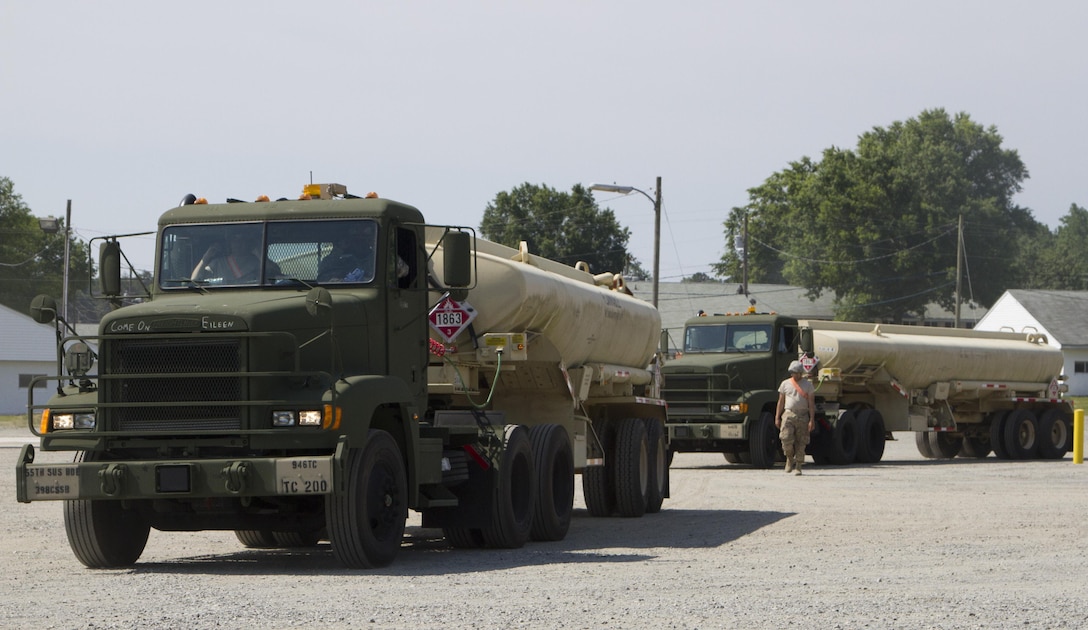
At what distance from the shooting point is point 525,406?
55.7 ft

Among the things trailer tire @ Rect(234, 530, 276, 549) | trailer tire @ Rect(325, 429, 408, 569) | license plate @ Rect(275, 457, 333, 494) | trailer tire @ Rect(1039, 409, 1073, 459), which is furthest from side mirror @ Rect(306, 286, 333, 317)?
trailer tire @ Rect(1039, 409, 1073, 459)

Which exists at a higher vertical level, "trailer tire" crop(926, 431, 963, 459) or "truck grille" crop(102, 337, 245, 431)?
"truck grille" crop(102, 337, 245, 431)

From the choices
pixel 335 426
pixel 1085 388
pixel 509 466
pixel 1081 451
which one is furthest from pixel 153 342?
pixel 1085 388

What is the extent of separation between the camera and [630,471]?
61.5ft

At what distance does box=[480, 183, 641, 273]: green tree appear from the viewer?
88938 mm

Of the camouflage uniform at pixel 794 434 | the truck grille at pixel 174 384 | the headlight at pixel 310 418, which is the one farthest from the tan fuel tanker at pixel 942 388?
the truck grille at pixel 174 384

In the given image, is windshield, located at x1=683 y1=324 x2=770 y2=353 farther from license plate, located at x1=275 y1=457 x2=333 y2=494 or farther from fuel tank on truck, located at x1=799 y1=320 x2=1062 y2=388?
license plate, located at x1=275 y1=457 x2=333 y2=494

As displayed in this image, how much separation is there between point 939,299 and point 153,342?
293ft

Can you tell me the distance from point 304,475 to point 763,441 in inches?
747

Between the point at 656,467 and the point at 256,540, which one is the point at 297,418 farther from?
the point at 656,467

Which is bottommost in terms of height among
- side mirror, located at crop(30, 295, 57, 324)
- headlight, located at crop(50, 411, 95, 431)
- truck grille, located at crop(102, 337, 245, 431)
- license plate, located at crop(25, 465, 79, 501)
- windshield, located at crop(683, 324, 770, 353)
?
license plate, located at crop(25, 465, 79, 501)

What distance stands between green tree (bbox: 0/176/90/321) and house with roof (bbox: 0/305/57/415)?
3363 centimetres

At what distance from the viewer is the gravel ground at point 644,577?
30.6ft

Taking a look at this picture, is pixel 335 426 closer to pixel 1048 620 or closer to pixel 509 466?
pixel 509 466
